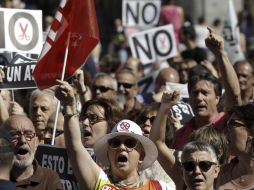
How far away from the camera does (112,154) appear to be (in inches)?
317

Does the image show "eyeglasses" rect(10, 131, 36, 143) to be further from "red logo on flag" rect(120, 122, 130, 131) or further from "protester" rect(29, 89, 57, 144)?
"protester" rect(29, 89, 57, 144)

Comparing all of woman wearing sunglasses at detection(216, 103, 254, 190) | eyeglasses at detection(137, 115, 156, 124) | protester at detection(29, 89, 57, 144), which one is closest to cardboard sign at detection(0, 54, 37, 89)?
protester at detection(29, 89, 57, 144)

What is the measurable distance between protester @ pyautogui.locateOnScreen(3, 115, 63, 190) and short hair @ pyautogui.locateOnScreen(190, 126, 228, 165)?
3.37 feet

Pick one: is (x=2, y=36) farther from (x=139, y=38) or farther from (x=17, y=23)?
(x=139, y=38)

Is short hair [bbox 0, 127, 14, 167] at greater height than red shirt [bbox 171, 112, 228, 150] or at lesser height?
greater

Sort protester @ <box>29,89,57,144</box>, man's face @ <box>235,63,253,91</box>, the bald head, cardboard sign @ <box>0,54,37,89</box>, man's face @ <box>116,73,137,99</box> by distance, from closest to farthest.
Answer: the bald head, cardboard sign @ <box>0,54,37,89</box>, protester @ <box>29,89,57,144</box>, man's face @ <box>235,63,253,91</box>, man's face @ <box>116,73,137,99</box>

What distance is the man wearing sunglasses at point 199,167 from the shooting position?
7508 millimetres

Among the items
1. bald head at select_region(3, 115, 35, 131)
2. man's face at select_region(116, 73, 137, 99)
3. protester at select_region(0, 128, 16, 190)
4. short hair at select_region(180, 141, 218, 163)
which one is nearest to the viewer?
protester at select_region(0, 128, 16, 190)

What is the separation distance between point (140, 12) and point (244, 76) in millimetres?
5061

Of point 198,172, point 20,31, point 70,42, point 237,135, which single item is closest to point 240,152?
point 237,135

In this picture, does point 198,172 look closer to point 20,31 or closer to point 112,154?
point 112,154

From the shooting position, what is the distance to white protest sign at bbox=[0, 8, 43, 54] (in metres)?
10.8

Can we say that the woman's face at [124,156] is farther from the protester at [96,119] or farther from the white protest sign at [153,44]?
the white protest sign at [153,44]

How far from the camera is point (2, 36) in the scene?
35.4 feet
